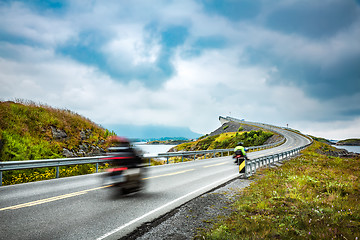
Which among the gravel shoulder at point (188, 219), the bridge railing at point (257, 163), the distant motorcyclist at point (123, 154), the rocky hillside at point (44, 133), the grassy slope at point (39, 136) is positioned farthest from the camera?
the bridge railing at point (257, 163)

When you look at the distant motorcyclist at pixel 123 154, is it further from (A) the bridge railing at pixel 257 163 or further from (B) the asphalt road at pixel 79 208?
(A) the bridge railing at pixel 257 163

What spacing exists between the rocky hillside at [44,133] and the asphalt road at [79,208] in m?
4.16

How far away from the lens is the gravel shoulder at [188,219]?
4.27 m

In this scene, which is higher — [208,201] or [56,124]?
[56,124]

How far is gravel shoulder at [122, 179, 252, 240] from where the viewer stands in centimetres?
427

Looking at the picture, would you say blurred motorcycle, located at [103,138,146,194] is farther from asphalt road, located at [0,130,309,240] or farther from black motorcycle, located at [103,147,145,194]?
asphalt road, located at [0,130,309,240]

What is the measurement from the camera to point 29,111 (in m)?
15.8

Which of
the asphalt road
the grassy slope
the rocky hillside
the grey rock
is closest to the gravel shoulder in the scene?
the asphalt road

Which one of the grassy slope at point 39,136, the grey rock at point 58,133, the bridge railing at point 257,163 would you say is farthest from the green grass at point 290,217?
the grey rock at point 58,133

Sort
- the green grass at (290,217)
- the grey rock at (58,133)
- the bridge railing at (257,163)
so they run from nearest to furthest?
the green grass at (290,217) < the bridge railing at (257,163) < the grey rock at (58,133)

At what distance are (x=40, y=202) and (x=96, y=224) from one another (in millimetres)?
2698

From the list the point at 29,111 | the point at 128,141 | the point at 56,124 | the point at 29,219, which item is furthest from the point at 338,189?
the point at 29,111

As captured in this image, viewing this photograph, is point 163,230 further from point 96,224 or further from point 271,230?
point 271,230

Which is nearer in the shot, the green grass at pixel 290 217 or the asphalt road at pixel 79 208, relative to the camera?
the green grass at pixel 290 217
